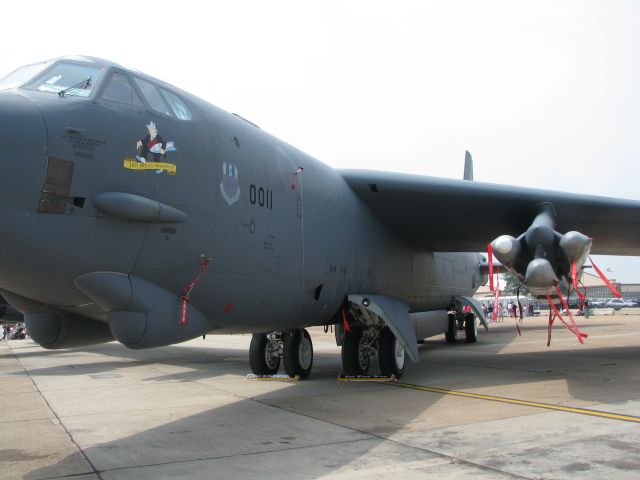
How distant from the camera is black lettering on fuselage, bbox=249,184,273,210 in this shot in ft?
25.6

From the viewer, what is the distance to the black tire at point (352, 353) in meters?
11.4

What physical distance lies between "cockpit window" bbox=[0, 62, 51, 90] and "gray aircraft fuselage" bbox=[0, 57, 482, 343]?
497 mm

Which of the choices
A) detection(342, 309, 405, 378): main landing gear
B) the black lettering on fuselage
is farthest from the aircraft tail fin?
the black lettering on fuselage

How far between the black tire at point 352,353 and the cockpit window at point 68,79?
685cm

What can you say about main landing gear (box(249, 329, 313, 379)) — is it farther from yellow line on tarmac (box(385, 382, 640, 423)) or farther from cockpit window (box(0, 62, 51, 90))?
cockpit window (box(0, 62, 51, 90))

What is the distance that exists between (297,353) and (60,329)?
5.62 m

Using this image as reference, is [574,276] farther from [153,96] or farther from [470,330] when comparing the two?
[470,330]

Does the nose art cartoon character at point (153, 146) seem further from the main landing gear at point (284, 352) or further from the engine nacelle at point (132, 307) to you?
the main landing gear at point (284, 352)

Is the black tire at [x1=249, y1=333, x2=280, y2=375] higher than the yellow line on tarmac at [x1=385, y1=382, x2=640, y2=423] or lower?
higher

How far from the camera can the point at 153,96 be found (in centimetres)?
664

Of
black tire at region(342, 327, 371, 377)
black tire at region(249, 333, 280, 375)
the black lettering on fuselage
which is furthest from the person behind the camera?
black tire at region(249, 333, 280, 375)

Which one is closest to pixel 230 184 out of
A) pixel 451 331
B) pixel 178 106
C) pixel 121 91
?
pixel 178 106

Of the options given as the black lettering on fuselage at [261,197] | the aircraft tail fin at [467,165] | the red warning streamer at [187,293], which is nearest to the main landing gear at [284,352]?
the black lettering on fuselage at [261,197]

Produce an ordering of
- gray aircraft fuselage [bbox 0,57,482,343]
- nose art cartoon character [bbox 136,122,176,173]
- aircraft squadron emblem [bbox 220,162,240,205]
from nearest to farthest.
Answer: gray aircraft fuselage [bbox 0,57,482,343] → nose art cartoon character [bbox 136,122,176,173] → aircraft squadron emblem [bbox 220,162,240,205]
